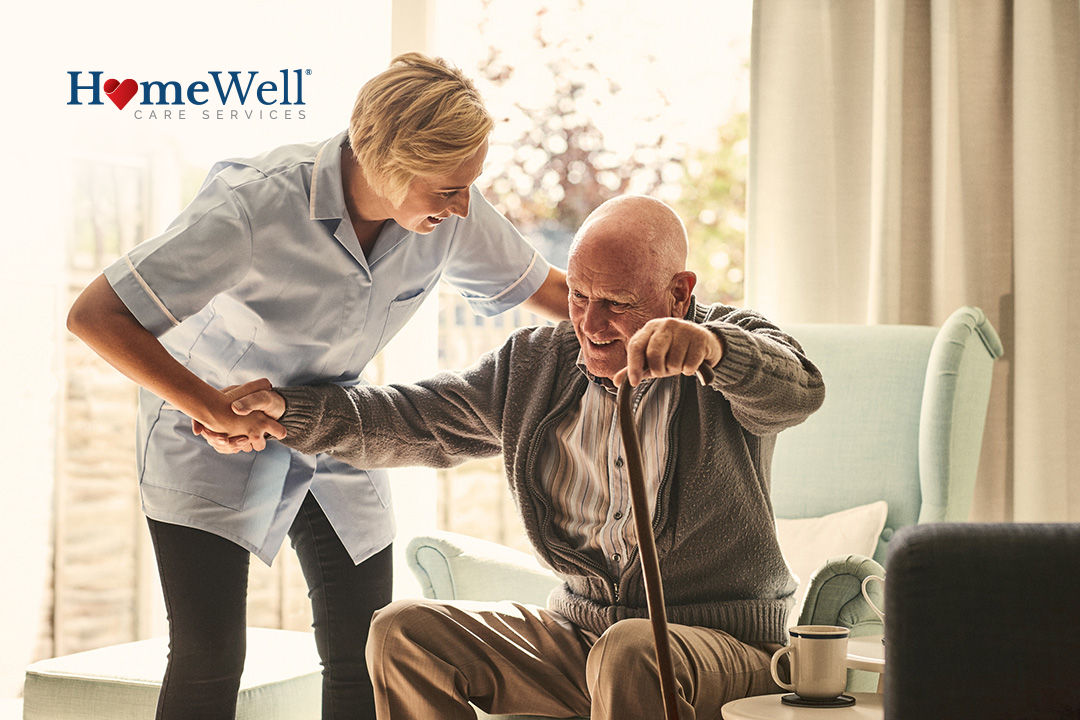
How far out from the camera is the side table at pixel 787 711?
1395 millimetres

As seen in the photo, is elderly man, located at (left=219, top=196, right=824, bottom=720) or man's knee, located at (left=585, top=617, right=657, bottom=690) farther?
elderly man, located at (left=219, top=196, right=824, bottom=720)

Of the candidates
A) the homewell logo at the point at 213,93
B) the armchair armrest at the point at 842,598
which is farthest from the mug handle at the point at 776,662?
the homewell logo at the point at 213,93

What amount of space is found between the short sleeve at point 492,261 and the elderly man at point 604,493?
26 cm

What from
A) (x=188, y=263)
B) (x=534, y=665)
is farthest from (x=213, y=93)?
(x=534, y=665)

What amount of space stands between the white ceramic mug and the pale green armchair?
0.75 metres

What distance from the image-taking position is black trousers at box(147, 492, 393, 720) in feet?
5.46

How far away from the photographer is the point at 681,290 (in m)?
1.68

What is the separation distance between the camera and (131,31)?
10.3 ft

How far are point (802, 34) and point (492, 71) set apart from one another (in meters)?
1.78

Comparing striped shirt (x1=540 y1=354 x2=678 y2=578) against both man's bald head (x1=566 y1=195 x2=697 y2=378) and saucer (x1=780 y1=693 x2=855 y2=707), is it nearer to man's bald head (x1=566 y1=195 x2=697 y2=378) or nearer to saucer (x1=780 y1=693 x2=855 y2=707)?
man's bald head (x1=566 y1=195 x2=697 y2=378)

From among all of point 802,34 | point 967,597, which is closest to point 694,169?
point 802,34

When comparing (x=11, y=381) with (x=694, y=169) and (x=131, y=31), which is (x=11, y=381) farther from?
(x=694, y=169)

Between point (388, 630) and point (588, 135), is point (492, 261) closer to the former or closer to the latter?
point (388, 630)

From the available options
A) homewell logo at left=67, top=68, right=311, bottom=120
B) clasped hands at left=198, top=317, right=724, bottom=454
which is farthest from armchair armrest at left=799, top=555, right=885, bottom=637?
homewell logo at left=67, top=68, right=311, bottom=120
